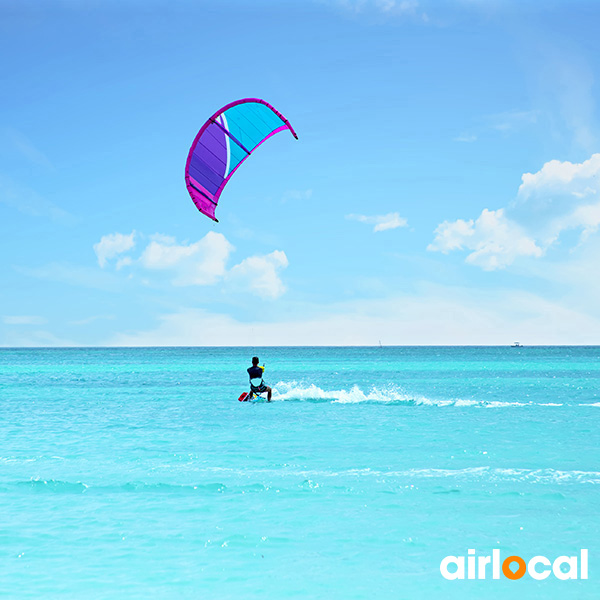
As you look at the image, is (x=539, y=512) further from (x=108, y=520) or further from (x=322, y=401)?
(x=322, y=401)

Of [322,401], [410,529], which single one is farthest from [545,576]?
[322,401]

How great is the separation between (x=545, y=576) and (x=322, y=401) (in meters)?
19.9

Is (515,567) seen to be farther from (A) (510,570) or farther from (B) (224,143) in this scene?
(B) (224,143)

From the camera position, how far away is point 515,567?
283 inches

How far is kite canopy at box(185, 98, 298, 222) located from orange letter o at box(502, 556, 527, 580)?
9.32 metres

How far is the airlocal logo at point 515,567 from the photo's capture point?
696 cm

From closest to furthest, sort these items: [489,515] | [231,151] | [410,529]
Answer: [410,529]
[489,515]
[231,151]

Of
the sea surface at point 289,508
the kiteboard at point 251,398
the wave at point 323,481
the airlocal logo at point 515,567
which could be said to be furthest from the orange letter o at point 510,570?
the kiteboard at point 251,398

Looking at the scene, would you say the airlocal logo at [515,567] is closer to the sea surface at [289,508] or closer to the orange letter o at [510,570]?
the orange letter o at [510,570]

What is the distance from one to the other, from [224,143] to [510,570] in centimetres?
1139

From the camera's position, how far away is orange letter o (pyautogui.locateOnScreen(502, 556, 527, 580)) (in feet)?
22.9

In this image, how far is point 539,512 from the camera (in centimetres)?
909

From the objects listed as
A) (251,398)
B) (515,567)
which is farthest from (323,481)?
(251,398)

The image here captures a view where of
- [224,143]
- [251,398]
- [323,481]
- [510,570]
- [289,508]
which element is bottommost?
[510,570]
